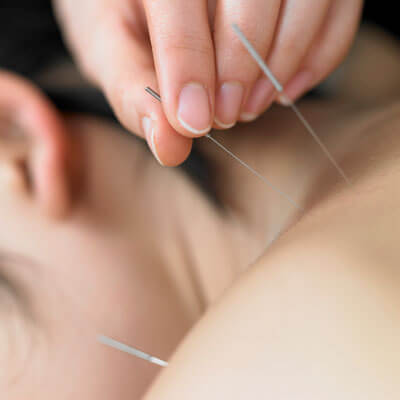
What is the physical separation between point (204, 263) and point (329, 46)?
1.53 ft

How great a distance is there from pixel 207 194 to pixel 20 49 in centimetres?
66

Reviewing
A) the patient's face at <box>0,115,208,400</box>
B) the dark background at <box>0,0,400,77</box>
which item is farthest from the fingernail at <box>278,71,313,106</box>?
the dark background at <box>0,0,400,77</box>

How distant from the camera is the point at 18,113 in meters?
0.90

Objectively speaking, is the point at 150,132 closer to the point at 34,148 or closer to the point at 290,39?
the point at 290,39

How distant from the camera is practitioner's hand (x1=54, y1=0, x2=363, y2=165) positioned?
0.46 metres

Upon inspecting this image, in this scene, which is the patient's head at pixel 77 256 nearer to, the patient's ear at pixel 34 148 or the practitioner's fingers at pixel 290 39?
the patient's ear at pixel 34 148

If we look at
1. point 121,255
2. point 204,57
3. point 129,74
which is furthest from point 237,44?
point 121,255

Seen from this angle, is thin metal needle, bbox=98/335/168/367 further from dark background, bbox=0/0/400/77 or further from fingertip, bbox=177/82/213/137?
dark background, bbox=0/0/400/77

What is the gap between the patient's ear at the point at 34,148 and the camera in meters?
0.82

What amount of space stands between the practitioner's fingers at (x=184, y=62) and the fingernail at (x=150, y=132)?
0.03m

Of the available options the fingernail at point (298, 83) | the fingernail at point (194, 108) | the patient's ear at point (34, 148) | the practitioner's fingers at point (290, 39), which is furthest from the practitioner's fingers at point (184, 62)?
the patient's ear at point (34, 148)

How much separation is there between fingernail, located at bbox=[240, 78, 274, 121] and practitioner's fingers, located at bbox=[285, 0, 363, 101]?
0.28 feet

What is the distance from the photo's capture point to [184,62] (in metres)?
0.45

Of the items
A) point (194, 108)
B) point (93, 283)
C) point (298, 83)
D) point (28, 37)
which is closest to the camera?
point (194, 108)
